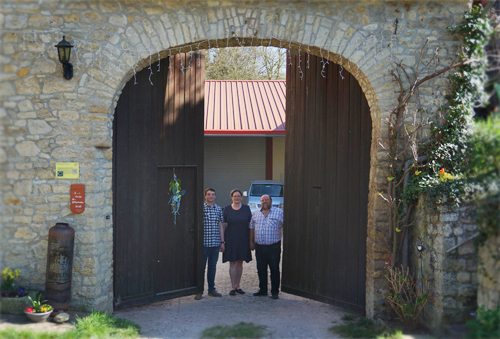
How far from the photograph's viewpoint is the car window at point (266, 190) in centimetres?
A: 1170

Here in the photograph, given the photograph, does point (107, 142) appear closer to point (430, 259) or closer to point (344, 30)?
point (344, 30)

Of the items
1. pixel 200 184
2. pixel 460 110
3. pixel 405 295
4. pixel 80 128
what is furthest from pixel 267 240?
pixel 460 110

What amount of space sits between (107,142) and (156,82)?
1371mm

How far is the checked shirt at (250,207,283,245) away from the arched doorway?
11.5 inches

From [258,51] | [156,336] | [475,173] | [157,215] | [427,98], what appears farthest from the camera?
[258,51]

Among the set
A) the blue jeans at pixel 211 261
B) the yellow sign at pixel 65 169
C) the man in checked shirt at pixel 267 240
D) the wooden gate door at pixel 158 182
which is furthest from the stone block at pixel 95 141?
the man in checked shirt at pixel 267 240

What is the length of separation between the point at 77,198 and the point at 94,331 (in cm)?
154

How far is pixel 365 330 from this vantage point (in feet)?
17.3

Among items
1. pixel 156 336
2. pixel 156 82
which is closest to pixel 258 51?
pixel 156 82

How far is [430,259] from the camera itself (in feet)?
16.6

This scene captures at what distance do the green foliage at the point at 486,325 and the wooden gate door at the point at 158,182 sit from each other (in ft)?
12.5

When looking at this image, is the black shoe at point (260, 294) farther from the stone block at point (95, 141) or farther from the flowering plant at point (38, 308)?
→ the stone block at point (95, 141)

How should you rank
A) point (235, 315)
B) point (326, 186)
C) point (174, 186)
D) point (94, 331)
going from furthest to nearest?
point (174, 186) < point (326, 186) < point (235, 315) < point (94, 331)

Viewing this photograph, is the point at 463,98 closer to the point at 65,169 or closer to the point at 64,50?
the point at 64,50
